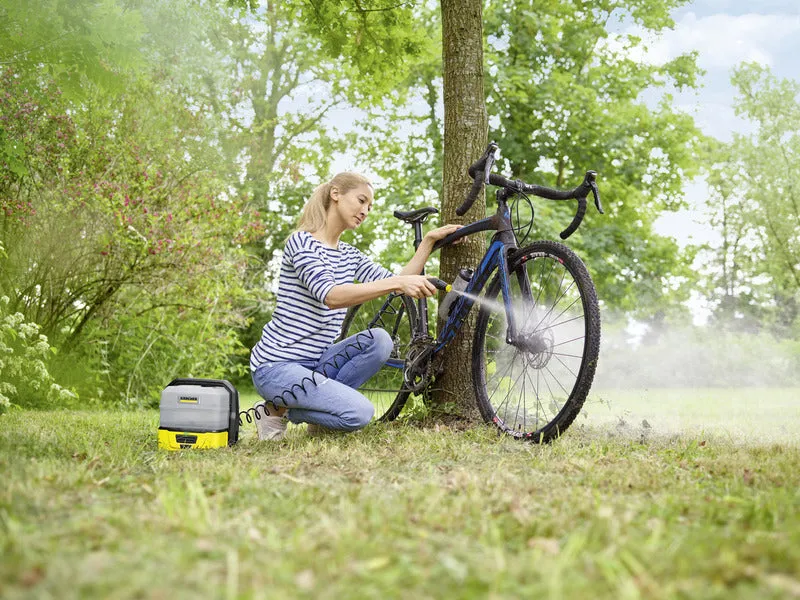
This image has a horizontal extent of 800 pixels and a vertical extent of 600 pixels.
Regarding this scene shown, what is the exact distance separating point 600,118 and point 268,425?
8914 mm

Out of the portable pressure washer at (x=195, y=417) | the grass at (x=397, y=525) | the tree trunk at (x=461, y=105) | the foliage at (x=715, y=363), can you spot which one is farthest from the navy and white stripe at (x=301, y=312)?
the foliage at (x=715, y=363)

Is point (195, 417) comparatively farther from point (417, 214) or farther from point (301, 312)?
point (417, 214)

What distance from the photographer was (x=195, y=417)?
10.2ft

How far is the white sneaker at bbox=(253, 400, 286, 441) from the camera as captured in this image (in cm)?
350

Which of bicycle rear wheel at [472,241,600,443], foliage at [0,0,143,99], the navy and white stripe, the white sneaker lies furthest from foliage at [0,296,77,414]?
bicycle rear wheel at [472,241,600,443]

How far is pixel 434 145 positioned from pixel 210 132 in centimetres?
454

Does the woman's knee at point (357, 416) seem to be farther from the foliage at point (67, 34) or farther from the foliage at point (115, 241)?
the foliage at point (115, 241)

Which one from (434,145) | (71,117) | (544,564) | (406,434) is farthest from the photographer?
(434,145)

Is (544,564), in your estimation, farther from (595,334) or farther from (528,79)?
(528,79)

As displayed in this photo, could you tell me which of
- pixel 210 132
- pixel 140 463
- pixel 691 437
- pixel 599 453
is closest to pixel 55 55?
pixel 140 463

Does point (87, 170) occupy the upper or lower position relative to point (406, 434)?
upper

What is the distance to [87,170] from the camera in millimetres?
6887

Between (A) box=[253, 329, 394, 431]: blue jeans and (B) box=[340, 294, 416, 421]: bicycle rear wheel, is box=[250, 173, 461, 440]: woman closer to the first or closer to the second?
(A) box=[253, 329, 394, 431]: blue jeans

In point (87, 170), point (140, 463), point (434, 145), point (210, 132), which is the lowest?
point (140, 463)
